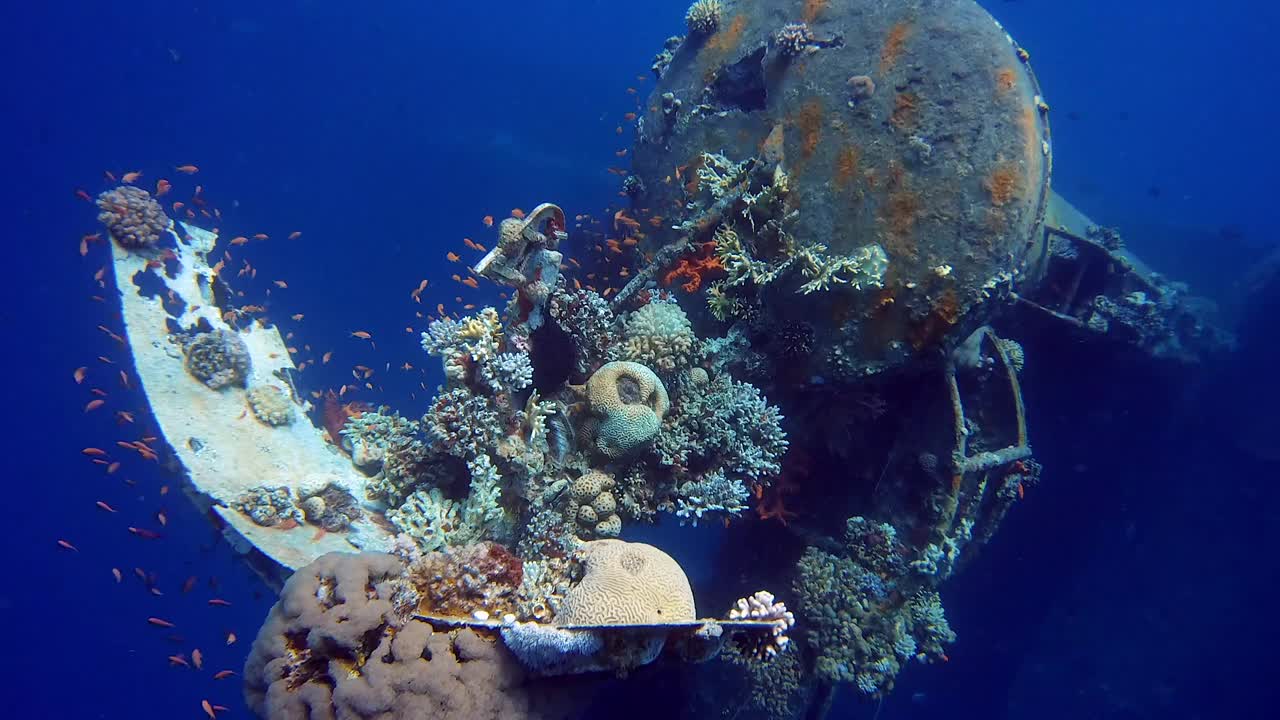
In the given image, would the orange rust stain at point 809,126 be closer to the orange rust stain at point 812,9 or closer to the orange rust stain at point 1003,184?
the orange rust stain at point 812,9

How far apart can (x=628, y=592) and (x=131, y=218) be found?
35.1ft

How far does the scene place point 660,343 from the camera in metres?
6.88

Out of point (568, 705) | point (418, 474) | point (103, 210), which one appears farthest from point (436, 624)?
point (103, 210)


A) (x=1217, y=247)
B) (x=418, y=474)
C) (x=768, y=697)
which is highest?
(x=1217, y=247)

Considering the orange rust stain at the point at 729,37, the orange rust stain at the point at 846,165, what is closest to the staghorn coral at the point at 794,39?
the orange rust stain at the point at 729,37

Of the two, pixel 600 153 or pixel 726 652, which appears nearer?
pixel 726 652

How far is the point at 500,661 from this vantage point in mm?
4371

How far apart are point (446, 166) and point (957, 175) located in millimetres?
16527

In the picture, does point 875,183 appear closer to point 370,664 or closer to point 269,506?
point 370,664

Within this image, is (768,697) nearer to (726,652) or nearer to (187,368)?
(726,652)

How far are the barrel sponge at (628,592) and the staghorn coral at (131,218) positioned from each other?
32.7 ft

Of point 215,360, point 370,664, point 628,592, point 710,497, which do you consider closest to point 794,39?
point 710,497

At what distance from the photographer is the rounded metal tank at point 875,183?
6.21 m

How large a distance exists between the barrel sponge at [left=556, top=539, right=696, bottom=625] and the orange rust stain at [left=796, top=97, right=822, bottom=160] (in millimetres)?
5488
